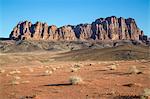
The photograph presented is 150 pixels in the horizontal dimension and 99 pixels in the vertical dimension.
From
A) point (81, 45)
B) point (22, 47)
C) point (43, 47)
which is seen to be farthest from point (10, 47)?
point (81, 45)

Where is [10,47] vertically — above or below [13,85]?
above

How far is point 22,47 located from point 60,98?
150588mm

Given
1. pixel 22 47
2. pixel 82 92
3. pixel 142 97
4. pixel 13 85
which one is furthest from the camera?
pixel 22 47

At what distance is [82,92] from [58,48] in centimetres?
15608

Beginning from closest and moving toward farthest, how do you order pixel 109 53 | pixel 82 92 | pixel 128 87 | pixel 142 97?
pixel 142 97, pixel 82 92, pixel 128 87, pixel 109 53

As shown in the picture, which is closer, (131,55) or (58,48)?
(131,55)

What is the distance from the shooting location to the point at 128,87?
61.2 ft

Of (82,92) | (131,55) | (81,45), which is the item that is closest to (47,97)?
(82,92)

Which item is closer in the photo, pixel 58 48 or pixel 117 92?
pixel 117 92

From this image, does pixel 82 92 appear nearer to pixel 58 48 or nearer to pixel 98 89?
pixel 98 89

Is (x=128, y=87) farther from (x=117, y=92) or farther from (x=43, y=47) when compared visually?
(x=43, y=47)

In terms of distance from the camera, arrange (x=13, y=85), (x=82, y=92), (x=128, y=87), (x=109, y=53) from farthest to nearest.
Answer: (x=109, y=53) → (x=13, y=85) → (x=128, y=87) → (x=82, y=92)

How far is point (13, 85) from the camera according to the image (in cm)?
2253

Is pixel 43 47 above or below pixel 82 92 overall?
above
